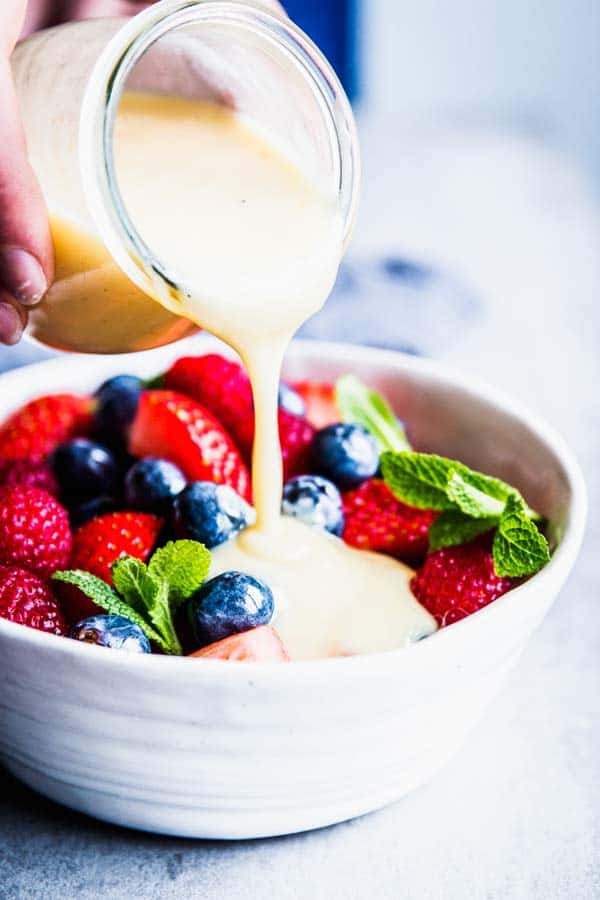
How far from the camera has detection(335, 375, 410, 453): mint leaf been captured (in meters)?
1.14

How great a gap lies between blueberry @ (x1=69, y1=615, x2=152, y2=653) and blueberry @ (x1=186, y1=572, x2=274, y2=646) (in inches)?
2.0

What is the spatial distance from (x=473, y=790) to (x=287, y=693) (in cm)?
25

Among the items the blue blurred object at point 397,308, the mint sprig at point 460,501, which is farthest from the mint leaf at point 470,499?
the blue blurred object at point 397,308

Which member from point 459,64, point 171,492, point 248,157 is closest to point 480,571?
point 171,492

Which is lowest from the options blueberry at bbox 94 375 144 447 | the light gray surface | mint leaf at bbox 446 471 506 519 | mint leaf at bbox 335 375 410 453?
the light gray surface

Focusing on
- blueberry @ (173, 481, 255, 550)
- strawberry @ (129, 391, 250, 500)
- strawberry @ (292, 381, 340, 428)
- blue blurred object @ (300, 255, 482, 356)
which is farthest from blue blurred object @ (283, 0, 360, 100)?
blueberry @ (173, 481, 255, 550)

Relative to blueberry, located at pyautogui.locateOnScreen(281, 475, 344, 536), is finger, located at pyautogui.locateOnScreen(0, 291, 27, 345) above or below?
above

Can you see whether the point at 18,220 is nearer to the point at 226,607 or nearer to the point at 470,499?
the point at 226,607

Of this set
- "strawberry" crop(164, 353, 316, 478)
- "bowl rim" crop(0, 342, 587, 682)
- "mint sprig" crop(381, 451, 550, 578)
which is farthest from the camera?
"strawberry" crop(164, 353, 316, 478)

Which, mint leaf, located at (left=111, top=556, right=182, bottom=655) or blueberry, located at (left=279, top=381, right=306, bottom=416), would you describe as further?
blueberry, located at (left=279, top=381, right=306, bottom=416)

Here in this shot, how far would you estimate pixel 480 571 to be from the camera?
3.06 ft

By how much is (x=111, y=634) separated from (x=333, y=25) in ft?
9.32

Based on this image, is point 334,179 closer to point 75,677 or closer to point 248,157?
point 248,157

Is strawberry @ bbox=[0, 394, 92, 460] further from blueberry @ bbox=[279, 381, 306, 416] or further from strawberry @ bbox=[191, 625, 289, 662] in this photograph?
strawberry @ bbox=[191, 625, 289, 662]
